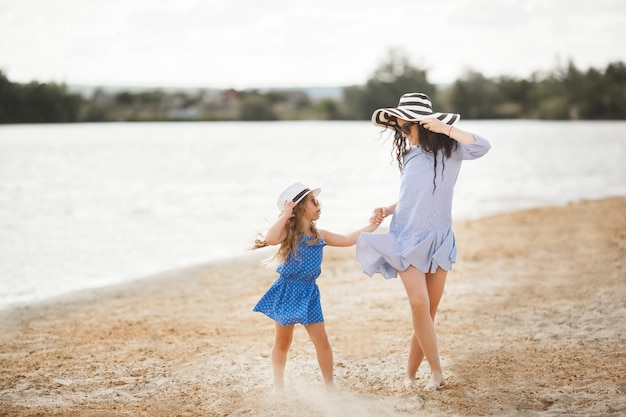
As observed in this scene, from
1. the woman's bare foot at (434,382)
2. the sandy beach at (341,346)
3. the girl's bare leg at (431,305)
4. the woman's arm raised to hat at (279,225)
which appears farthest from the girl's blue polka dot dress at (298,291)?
the woman's bare foot at (434,382)

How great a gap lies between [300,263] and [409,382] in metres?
1.13

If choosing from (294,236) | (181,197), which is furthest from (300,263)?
(181,197)

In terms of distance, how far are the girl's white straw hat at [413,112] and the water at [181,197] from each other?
234mm

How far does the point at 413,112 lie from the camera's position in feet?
15.4

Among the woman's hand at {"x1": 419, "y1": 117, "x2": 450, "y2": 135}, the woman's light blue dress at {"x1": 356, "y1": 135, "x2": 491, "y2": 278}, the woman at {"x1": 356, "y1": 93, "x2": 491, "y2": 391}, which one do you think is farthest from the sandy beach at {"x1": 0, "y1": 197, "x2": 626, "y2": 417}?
the woman's hand at {"x1": 419, "y1": 117, "x2": 450, "y2": 135}

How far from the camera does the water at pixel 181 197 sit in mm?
11922

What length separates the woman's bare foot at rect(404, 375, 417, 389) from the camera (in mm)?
4996

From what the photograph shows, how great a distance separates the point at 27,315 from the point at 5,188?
1945 centimetres

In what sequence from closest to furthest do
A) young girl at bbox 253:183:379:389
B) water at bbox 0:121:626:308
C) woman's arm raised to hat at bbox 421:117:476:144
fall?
woman's arm raised to hat at bbox 421:117:476:144
young girl at bbox 253:183:379:389
water at bbox 0:121:626:308

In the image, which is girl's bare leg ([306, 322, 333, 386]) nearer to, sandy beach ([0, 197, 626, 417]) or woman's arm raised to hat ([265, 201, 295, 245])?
sandy beach ([0, 197, 626, 417])

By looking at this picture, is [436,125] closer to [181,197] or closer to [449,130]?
[449,130]

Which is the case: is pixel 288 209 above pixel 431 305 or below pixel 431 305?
above

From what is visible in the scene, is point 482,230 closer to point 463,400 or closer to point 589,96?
point 463,400

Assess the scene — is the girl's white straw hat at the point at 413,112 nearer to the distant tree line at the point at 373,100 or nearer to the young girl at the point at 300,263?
the young girl at the point at 300,263
